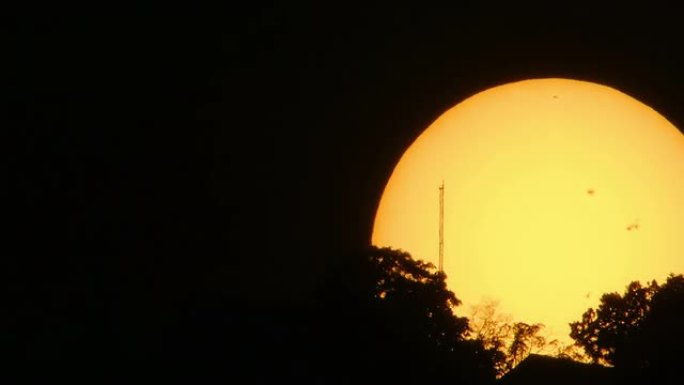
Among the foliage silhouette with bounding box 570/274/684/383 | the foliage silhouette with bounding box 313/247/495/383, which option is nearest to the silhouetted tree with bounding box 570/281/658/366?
the foliage silhouette with bounding box 570/274/684/383

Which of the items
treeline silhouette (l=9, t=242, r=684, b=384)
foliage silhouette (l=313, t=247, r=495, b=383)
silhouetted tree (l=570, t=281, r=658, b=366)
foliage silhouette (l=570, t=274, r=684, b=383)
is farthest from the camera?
silhouetted tree (l=570, t=281, r=658, b=366)

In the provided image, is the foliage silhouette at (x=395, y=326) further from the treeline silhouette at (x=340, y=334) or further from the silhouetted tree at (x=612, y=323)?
the silhouetted tree at (x=612, y=323)

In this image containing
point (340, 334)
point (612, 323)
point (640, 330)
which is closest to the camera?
point (340, 334)

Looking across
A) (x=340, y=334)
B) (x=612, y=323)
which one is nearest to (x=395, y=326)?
(x=340, y=334)

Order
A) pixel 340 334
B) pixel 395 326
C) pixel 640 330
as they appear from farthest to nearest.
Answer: pixel 640 330
pixel 395 326
pixel 340 334

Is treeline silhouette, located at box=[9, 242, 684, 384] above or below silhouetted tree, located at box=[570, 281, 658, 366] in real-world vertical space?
below

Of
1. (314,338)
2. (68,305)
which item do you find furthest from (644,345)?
(68,305)

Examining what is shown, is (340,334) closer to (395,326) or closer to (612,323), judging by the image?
(395,326)

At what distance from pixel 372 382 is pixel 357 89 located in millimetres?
8704

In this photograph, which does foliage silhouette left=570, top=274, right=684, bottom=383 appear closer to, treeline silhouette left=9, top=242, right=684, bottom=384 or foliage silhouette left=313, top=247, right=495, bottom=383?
treeline silhouette left=9, top=242, right=684, bottom=384

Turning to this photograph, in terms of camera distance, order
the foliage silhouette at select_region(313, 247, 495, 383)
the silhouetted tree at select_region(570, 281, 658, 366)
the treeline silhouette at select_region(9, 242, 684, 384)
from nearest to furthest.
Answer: the treeline silhouette at select_region(9, 242, 684, 384) → the foliage silhouette at select_region(313, 247, 495, 383) → the silhouetted tree at select_region(570, 281, 658, 366)

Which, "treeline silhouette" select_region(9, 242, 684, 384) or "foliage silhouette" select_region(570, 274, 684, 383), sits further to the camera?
"foliage silhouette" select_region(570, 274, 684, 383)

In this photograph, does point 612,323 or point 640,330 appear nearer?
point 640,330

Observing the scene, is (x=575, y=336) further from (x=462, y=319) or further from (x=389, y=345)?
(x=389, y=345)
